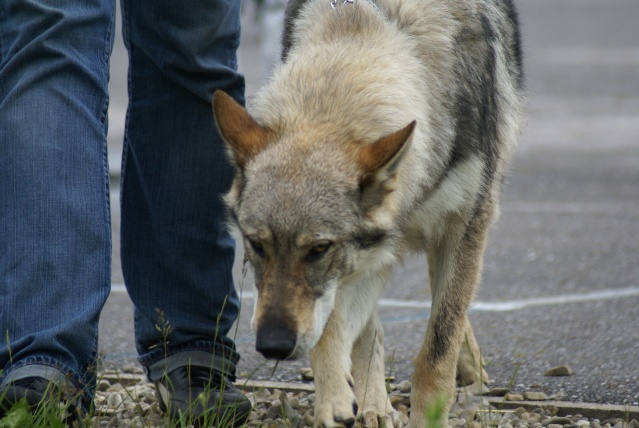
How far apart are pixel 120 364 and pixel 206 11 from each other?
1816 mm

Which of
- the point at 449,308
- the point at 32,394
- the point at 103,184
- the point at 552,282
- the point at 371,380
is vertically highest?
the point at 103,184

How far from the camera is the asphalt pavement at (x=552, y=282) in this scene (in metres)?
4.69

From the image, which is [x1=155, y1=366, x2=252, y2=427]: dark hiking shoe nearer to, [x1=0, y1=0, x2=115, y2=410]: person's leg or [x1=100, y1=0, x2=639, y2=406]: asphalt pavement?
[x1=100, y1=0, x2=639, y2=406]: asphalt pavement

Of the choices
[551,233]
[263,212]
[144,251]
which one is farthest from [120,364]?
[551,233]

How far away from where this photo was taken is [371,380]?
4.13m

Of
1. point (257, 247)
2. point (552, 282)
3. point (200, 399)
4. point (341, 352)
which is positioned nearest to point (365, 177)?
point (257, 247)

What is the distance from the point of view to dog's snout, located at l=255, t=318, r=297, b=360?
3.34 metres

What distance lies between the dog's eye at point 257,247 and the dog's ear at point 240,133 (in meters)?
0.28

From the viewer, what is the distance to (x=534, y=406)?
4008mm

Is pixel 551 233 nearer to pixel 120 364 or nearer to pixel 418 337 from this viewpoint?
pixel 418 337

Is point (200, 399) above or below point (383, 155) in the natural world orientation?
below

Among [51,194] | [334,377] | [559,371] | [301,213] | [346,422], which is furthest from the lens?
[559,371]

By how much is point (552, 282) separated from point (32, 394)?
4111 mm

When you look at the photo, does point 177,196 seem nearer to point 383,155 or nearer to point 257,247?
point 257,247
